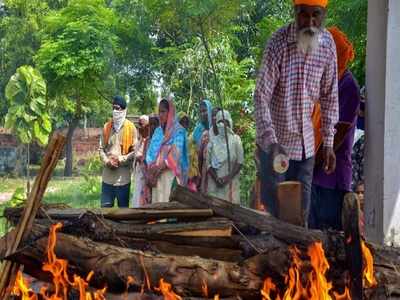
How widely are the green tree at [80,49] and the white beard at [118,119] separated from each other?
19.4ft

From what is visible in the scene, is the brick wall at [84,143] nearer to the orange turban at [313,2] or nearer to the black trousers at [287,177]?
the black trousers at [287,177]

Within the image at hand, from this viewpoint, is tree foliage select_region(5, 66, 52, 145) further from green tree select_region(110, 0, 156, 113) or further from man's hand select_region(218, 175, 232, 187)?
man's hand select_region(218, 175, 232, 187)

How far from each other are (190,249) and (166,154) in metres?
4.93

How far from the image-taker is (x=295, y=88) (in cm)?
530

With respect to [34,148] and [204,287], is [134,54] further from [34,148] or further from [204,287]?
[34,148]

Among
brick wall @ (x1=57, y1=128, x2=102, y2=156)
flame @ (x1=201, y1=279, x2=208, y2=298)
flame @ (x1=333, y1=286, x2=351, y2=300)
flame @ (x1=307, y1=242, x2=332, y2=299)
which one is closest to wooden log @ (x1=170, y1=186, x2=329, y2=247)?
flame @ (x1=307, y1=242, x2=332, y2=299)

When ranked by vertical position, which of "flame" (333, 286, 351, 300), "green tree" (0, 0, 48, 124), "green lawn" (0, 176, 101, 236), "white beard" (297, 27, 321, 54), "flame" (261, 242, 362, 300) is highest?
"green tree" (0, 0, 48, 124)

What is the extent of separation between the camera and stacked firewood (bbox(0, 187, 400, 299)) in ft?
10.9

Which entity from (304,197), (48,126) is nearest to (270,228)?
(304,197)

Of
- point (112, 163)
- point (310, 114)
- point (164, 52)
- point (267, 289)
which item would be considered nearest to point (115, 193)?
point (112, 163)

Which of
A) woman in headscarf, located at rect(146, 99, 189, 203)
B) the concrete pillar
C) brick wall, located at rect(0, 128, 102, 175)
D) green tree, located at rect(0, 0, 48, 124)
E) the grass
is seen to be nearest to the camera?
the concrete pillar

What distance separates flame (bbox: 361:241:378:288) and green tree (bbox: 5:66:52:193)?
12070 mm

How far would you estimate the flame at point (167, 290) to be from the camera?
10.7 feet

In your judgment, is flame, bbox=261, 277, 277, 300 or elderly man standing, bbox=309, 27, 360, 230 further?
elderly man standing, bbox=309, 27, 360, 230
